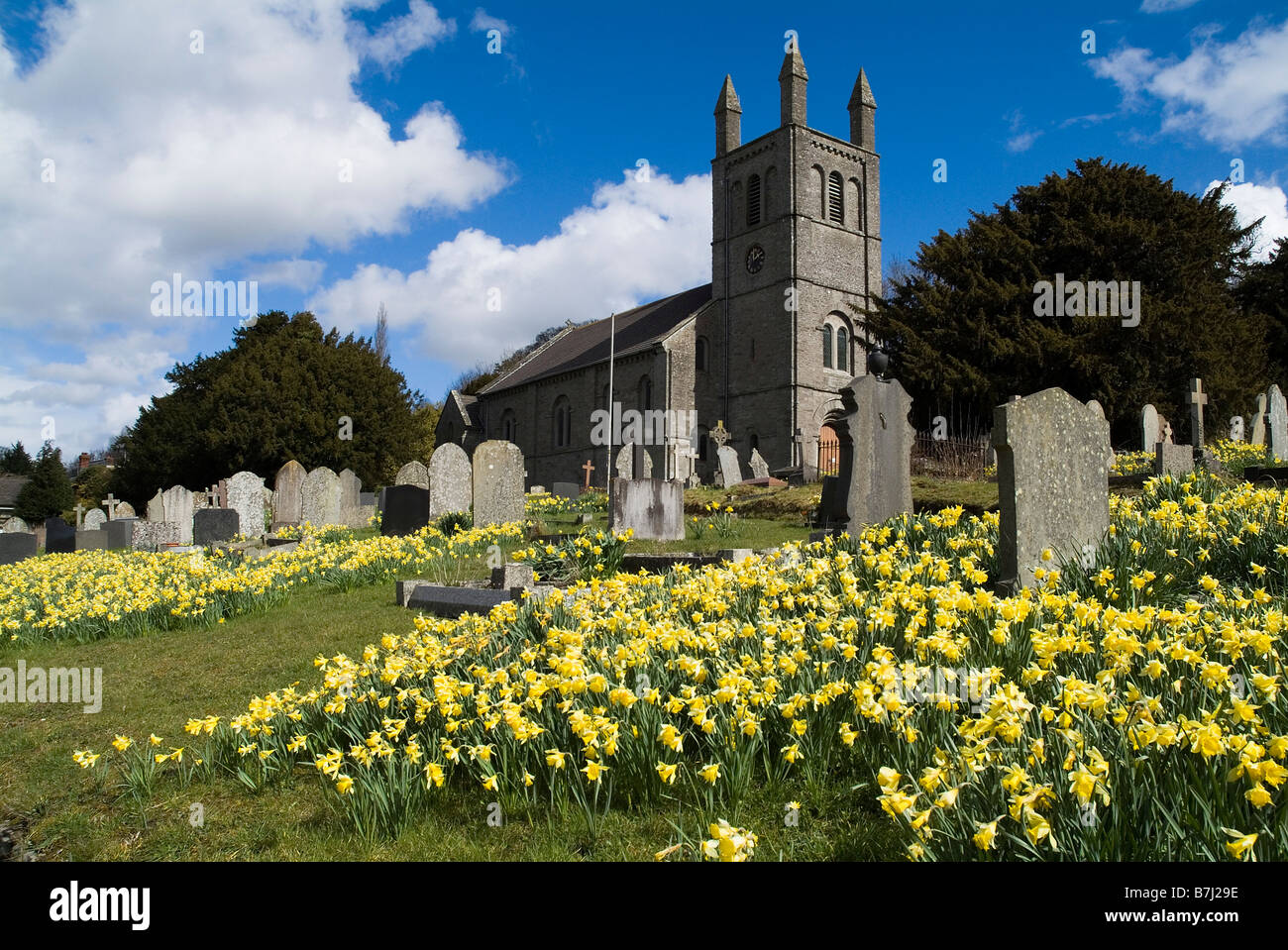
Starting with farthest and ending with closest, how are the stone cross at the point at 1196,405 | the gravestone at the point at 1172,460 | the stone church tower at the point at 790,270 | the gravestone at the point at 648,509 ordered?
1. the stone church tower at the point at 790,270
2. the stone cross at the point at 1196,405
3. the gravestone at the point at 1172,460
4. the gravestone at the point at 648,509

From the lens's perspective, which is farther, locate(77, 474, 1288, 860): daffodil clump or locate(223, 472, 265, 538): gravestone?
locate(223, 472, 265, 538): gravestone

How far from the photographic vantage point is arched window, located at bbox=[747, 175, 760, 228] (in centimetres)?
3806

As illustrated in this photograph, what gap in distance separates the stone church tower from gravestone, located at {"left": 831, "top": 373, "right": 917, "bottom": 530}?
914 inches

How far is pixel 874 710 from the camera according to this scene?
111 inches

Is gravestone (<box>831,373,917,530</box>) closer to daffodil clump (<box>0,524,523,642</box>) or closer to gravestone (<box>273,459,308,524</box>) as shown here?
daffodil clump (<box>0,524,523,642</box>)

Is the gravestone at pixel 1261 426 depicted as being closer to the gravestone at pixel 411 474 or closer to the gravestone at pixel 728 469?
the gravestone at pixel 728 469

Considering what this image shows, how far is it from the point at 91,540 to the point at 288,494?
16.1 feet

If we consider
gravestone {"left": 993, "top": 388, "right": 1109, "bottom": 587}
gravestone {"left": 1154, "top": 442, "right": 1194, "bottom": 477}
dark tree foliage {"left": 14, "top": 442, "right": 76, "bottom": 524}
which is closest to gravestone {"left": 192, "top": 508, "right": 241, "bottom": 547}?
gravestone {"left": 993, "top": 388, "right": 1109, "bottom": 587}

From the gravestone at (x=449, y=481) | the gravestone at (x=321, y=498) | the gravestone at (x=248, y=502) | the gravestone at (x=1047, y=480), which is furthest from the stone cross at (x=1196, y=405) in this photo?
the gravestone at (x=248, y=502)

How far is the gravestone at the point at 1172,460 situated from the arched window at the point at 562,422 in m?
32.9

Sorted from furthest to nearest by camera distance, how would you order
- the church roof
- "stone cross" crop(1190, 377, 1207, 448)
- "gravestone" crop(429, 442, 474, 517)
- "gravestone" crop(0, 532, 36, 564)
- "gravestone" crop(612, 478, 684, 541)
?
the church roof, "gravestone" crop(0, 532, 36, 564), "stone cross" crop(1190, 377, 1207, 448), "gravestone" crop(429, 442, 474, 517), "gravestone" crop(612, 478, 684, 541)

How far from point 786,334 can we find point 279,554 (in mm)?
26740

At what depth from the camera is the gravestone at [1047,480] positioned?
5754 mm
